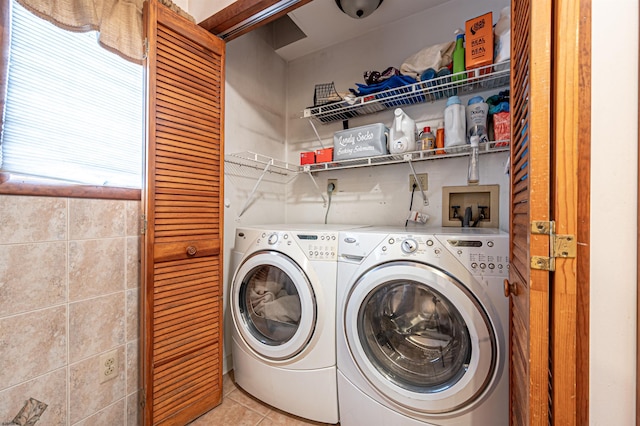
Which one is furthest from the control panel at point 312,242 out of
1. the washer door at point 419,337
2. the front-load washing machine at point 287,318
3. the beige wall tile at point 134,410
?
the beige wall tile at point 134,410

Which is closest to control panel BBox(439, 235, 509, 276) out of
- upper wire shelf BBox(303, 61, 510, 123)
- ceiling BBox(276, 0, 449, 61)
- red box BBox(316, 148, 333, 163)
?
upper wire shelf BBox(303, 61, 510, 123)

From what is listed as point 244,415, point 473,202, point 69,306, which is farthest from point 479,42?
point 244,415

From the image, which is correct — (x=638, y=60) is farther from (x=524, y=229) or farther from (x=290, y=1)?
(x=290, y=1)

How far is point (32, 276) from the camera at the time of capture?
0.94 m

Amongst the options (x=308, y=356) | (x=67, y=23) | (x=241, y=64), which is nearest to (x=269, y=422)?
(x=308, y=356)

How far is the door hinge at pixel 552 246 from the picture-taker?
1.66ft

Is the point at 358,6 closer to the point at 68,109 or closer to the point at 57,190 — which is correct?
the point at 68,109

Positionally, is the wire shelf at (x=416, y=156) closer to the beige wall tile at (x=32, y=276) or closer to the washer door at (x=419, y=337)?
the washer door at (x=419, y=337)

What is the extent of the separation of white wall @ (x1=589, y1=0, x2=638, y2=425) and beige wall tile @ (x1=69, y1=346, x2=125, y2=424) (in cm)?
168

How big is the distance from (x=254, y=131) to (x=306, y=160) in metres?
0.49

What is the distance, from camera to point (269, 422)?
53.4 inches

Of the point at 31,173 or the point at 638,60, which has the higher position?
the point at 638,60

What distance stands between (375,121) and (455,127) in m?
0.66

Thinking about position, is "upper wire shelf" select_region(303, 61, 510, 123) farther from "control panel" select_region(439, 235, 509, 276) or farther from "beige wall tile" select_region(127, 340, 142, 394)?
"beige wall tile" select_region(127, 340, 142, 394)
